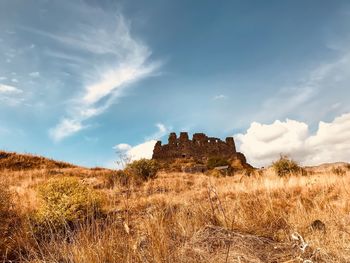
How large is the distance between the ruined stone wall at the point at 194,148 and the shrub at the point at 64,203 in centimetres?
3665

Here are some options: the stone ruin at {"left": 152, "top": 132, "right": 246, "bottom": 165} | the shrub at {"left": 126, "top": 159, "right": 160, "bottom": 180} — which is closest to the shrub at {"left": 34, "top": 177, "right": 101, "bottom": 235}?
the shrub at {"left": 126, "top": 159, "right": 160, "bottom": 180}

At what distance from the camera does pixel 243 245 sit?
158 inches

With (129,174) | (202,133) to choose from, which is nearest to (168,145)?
(202,133)

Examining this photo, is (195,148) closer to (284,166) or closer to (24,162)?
(24,162)

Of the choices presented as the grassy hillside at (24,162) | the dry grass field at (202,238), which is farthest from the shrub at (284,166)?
the grassy hillside at (24,162)

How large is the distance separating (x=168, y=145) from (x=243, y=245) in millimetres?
42980

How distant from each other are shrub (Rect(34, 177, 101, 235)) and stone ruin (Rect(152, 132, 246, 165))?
118 feet

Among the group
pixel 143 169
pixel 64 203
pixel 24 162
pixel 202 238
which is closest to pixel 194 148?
pixel 24 162

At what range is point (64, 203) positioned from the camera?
7867mm

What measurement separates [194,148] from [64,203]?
3915 centimetres

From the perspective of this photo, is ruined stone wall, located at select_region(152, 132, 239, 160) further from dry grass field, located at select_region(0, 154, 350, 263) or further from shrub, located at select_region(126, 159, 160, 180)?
dry grass field, located at select_region(0, 154, 350, 263)

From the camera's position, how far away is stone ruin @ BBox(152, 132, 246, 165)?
45719mm

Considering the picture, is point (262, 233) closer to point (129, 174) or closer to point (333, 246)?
point (333, 246)

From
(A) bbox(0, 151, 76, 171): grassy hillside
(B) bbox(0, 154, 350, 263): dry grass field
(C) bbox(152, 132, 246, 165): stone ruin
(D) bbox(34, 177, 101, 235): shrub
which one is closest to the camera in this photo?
(B) bbox(0, 154, 350, 263): dry grass field
